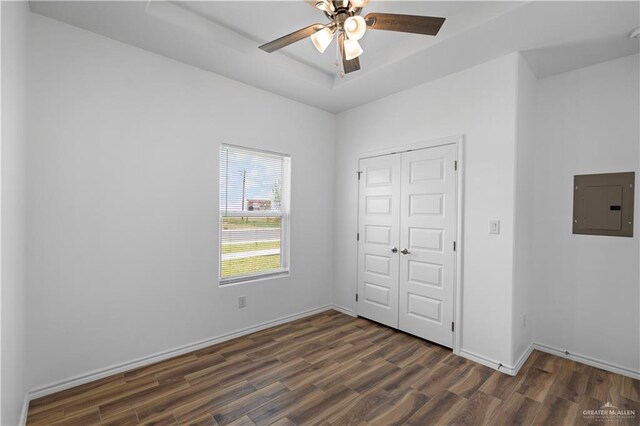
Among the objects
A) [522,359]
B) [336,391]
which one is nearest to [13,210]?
[336,391]

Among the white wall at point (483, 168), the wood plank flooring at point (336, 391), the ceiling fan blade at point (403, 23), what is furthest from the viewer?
the white wall at point (483, 168)

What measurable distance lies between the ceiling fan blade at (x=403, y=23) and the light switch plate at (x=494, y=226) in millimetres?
1750

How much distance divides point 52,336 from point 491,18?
400cm

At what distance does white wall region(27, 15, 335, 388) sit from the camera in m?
2.25

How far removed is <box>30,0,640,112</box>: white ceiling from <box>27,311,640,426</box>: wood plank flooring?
9.08ft

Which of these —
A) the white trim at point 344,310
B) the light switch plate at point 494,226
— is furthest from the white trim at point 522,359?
the white trim at point 344,310

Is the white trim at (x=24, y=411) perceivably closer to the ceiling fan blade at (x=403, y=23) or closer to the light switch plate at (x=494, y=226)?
the ceiling fan blade at (x=403, y=23)

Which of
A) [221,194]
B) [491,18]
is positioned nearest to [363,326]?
[221,194]

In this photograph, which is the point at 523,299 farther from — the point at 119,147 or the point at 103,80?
the point at 103,80

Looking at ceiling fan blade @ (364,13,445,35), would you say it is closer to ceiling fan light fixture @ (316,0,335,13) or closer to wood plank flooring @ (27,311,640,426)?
ceiling fan light fixture @ (316,0,335,13)

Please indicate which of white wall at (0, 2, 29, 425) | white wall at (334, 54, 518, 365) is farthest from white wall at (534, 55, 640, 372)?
white wall at (0, 2, 29, 425)

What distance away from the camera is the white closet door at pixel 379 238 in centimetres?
360

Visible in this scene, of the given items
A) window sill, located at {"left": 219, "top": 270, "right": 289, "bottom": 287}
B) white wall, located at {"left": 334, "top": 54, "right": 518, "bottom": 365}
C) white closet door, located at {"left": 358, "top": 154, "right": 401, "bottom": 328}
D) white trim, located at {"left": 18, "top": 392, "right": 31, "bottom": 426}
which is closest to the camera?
white trim, located at {"left": 18, "top": 392, "right": 31, "bottom": 426}

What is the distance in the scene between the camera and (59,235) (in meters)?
2.30
